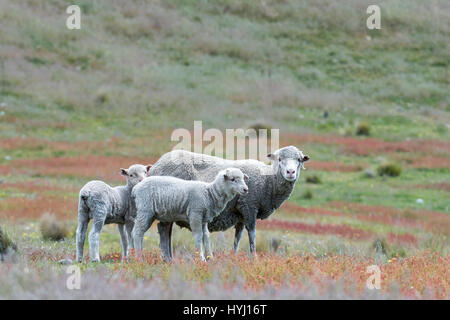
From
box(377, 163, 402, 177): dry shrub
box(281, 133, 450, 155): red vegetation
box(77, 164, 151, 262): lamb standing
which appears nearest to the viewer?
box(77, 164, 151, 262): lamb standing

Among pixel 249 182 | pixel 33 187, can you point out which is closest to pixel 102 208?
pixel 249 182

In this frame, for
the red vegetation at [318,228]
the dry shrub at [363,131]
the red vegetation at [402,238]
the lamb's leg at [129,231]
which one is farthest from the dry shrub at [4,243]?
the dry shrub at [363,131]

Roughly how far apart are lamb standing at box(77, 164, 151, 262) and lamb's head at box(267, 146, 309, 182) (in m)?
2.23

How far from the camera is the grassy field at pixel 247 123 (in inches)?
311

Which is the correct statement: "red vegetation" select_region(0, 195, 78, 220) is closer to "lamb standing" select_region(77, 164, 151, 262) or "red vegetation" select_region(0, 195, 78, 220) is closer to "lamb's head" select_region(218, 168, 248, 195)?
"lamb standing" select_region(77, 164, 151, 262)

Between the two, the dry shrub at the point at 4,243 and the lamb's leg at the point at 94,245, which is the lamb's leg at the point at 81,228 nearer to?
the lamb's leg at the point at 94,245

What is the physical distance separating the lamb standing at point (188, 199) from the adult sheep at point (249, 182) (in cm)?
75

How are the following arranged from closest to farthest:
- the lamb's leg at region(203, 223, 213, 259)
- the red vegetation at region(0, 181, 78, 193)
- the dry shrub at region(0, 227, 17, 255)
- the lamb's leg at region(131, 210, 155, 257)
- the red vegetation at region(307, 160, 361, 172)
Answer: the lamb's leg at region(203, 223, 213, 259) < the lamb's leg at region(131, 210, 155, 257) < the dry shrub at region(0, 227, 17, 255) < the red vegetation at region(0, 181, 78, 193) < the red vegetation at region(307, 160, 361, 172)

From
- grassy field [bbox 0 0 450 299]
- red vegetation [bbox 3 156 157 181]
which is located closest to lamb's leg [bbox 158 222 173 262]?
grassy field [bbox 0 0 450 299]

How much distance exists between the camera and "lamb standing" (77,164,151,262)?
408 inches

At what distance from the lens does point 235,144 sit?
3562 centimetres

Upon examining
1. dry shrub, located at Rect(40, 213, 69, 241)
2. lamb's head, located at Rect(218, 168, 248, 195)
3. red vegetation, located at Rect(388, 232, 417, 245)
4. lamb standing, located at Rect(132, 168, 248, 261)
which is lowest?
red vegetation, located at Rect(388, 232, 417, 245)
